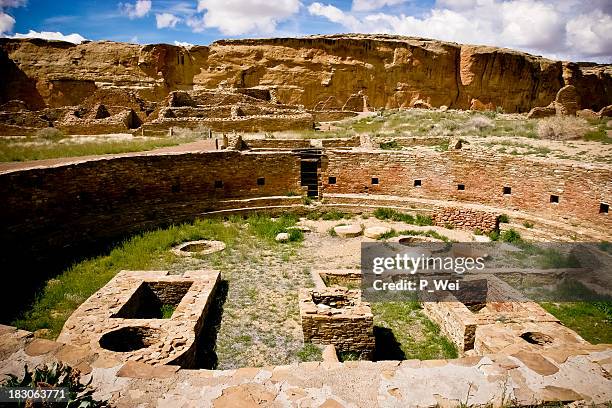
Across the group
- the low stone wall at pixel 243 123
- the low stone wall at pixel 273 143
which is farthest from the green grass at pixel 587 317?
the low stone wall at pixel 243 123

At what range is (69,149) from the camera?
14.9 metres

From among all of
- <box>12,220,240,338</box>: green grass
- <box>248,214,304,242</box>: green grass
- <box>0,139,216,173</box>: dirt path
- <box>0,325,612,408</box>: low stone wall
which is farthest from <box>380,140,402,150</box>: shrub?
<box>0,325,612,408</box>: low stone wall

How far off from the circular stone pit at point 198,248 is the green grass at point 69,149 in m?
6.15

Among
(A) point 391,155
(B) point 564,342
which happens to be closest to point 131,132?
(A) point 391,155

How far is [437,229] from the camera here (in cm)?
1256

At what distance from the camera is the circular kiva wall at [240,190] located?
10047mm

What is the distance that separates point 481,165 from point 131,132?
17.4 meters

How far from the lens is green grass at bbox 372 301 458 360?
683 cm

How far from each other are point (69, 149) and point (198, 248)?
25.6ft

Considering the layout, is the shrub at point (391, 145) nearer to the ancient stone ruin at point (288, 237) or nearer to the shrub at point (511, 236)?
the ancient stone ruin at point (288, 237)

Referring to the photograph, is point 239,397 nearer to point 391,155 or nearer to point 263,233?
point 263,233

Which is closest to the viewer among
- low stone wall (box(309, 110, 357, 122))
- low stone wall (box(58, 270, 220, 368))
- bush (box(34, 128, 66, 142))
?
low stone wall (box(58, 270, 220, 368))

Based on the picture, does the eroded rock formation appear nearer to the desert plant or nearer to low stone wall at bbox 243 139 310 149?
low stone wall at bbox 243 139 310 149

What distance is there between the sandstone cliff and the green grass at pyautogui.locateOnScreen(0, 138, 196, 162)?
2093 centimetres
